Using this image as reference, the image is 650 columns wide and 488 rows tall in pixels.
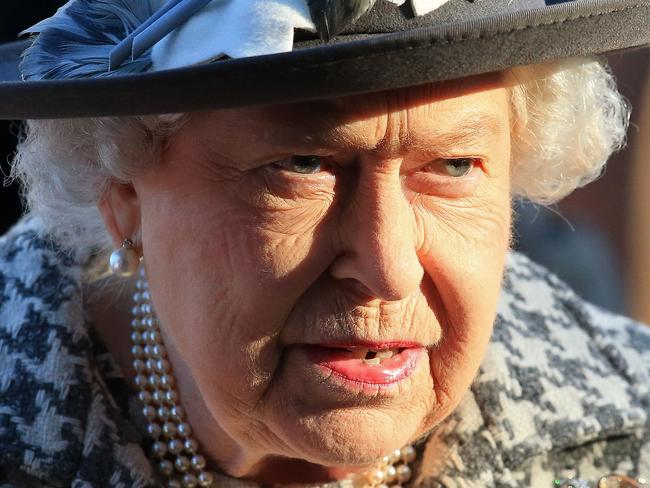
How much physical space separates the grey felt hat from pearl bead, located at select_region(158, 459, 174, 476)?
88 cm

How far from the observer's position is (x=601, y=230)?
4730 millimetres

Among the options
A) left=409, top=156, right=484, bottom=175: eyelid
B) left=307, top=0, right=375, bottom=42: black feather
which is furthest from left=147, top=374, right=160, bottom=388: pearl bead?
left=307, top=0, right=375, bottom=42: black feather

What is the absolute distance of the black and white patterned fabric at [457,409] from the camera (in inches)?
88.1

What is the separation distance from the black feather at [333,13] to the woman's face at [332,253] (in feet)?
0.44

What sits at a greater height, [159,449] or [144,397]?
[144,397]

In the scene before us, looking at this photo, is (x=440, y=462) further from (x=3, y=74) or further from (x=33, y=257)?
(x=3, y=74)

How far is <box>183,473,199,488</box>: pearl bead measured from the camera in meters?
2.34

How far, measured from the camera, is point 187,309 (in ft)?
6.59

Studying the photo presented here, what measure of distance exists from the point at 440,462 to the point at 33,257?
1077 millimetres

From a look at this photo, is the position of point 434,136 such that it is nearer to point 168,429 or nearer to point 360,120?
point 360,120

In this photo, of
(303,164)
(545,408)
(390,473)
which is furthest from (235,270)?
(545,408)

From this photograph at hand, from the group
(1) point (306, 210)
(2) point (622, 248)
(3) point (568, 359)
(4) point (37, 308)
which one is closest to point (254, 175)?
(1) point (306, 210)

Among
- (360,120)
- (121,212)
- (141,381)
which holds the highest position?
(360,120)

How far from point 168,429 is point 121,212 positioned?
50 centimetres
